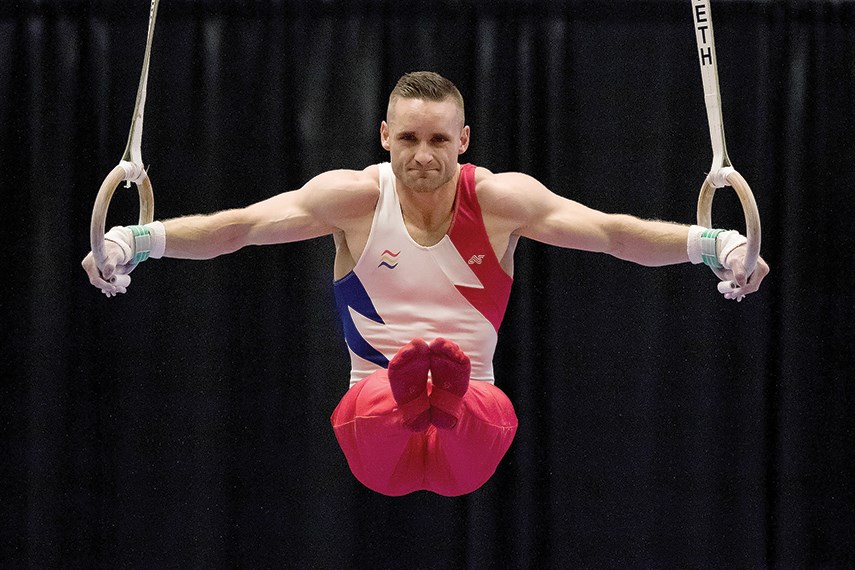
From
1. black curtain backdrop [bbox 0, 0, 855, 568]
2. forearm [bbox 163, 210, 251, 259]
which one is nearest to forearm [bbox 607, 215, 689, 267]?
forearm [bbox 163, 210, 251, 259]

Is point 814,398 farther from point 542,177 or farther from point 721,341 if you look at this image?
point 542,177

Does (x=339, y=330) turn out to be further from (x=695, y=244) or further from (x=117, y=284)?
(x=695, y=244)

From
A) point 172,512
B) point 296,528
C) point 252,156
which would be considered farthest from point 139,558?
point 252,156

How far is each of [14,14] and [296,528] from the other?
246 cm

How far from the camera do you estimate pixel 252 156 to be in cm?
435

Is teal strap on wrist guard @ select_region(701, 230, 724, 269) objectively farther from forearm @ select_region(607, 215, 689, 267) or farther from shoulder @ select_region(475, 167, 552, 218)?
shoulder @ select_region(475, 167, 552, 218)

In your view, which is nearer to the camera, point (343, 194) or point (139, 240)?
point (139, 240)

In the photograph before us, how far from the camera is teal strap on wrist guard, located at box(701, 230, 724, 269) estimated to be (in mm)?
2707

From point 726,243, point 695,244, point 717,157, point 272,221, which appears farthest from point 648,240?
point 272,221

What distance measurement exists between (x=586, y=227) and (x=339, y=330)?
167cm

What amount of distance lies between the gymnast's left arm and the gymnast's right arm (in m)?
0.38

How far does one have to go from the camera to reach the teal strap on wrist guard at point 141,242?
273 cm

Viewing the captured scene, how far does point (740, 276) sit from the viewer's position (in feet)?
8.34

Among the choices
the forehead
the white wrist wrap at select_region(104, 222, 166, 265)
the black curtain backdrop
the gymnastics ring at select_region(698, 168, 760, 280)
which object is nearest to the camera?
the gymnastics ring at select_region(698, 168, 760, 280)
